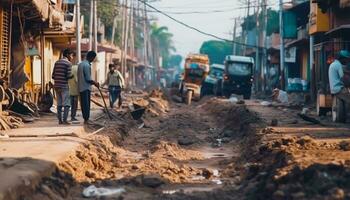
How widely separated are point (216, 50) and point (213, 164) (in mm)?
77607

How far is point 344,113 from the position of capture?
1716 centimetres

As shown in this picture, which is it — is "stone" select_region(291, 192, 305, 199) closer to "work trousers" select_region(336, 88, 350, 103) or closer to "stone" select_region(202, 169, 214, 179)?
"stone" select_region(202, 169, 214, 179)

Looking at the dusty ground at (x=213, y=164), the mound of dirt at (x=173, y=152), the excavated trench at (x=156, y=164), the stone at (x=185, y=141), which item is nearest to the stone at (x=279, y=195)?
the dusty ground at (x=213, y=164)

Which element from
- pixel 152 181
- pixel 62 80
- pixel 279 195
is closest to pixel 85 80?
pixel 62 80

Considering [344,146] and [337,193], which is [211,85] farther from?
[337,193]

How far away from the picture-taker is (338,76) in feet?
54.2

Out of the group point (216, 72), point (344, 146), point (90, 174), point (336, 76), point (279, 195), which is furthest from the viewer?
point (216, 72)

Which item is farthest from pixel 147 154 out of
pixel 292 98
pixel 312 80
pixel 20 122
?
pixel 292 98

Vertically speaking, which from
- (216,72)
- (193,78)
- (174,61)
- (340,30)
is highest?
(174,61)

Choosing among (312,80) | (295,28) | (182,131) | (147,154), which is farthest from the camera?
(295,28)

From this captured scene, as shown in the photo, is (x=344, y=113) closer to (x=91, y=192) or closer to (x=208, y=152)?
(x=208, y=152)

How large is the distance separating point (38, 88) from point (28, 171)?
594 inches

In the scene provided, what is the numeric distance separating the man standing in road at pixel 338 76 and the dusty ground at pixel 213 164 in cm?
85

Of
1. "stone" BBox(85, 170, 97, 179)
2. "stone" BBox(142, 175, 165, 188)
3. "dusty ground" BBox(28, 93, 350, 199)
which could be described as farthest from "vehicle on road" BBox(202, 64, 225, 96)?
"stone" BBox(142, 175, 165, 188)
